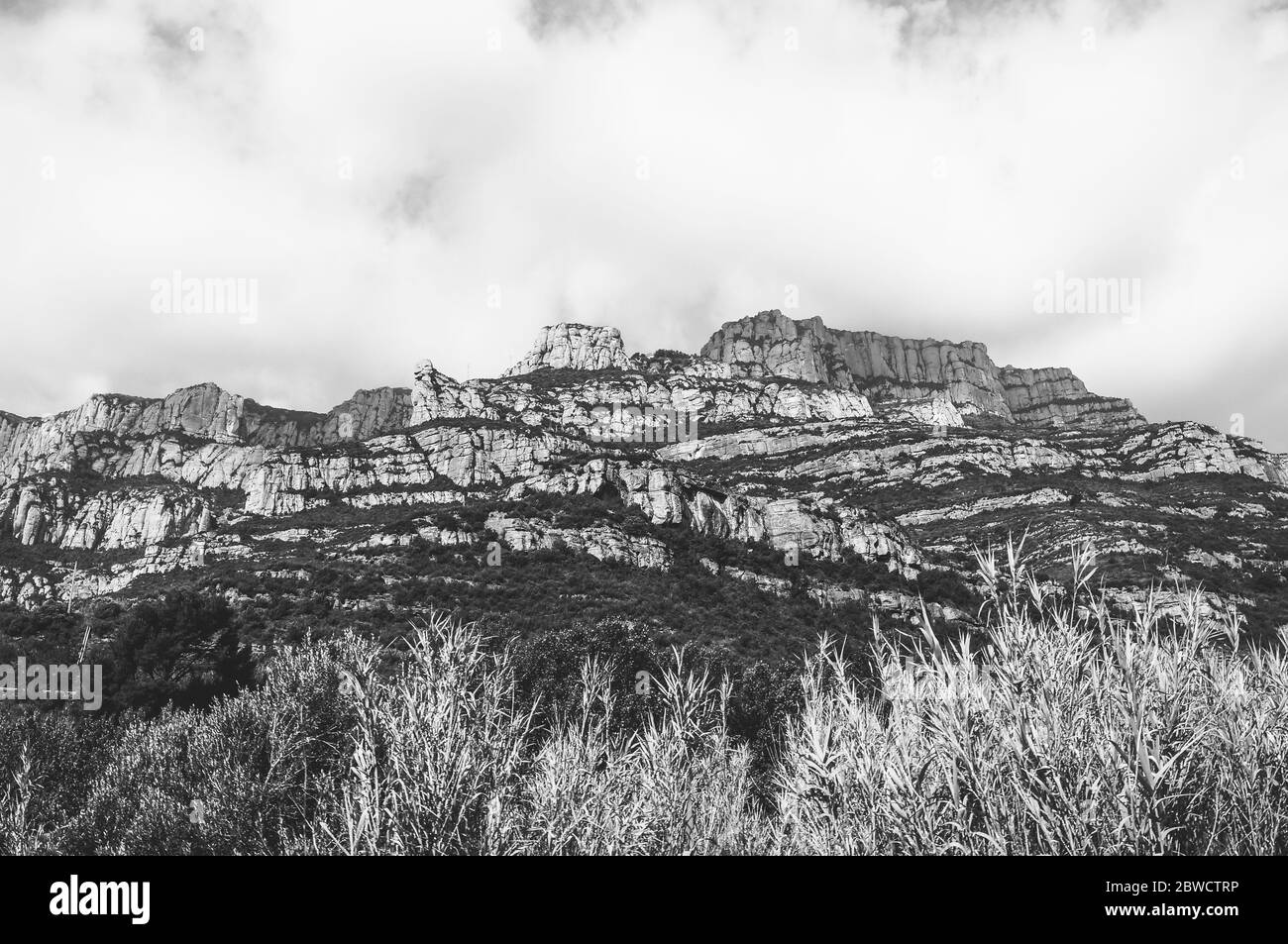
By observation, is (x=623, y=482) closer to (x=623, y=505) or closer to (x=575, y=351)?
(x=623, y=505)

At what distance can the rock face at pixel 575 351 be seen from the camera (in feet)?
563

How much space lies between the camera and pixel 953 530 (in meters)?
86.6

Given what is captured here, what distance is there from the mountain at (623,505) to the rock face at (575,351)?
2.00 feet

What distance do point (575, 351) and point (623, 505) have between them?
101m

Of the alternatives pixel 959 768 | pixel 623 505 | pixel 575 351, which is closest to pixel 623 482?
pixel 623 505

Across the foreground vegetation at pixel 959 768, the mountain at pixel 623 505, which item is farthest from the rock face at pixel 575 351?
the foreground vegetation at pixel 959 768

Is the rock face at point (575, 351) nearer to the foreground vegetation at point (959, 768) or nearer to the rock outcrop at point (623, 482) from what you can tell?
the rock outcrop at point (623, 482)

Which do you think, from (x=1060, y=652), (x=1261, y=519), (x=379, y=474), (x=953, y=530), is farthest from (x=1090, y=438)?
(x=1060, y=652)

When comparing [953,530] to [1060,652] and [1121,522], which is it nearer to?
[1121,522]

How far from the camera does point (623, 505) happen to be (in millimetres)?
80750

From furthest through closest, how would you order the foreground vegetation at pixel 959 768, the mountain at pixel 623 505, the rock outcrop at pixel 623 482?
the rock outcrop at pixel 623 482
the mountain at pixel 623 505
the foreground vegetation at pixel 959 768

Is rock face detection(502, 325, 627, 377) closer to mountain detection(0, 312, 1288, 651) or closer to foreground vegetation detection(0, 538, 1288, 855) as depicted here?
mountain detection(0, 312, 1288, 651)
